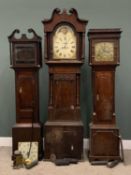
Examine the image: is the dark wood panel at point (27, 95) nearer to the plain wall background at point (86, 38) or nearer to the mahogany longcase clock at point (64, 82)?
the mahogany longcase clock at point (64, 82)

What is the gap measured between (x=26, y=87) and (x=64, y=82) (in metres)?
0.48

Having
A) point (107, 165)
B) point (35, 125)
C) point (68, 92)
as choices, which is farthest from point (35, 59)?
point (107, 165)

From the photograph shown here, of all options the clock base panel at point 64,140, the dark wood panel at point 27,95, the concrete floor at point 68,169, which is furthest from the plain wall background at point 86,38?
the concrete floor at point 68,169

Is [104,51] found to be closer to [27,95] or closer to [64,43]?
[64,43]

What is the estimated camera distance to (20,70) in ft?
11.1

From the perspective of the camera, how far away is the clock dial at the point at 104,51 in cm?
326

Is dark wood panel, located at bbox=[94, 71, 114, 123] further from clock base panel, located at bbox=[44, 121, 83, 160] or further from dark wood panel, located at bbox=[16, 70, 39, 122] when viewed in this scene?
dark wood panel, located at bbox=[16, 70, 39, 122]

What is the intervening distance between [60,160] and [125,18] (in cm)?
208

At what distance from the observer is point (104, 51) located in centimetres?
327

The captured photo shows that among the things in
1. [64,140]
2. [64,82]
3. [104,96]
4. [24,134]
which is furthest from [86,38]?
[24,134]

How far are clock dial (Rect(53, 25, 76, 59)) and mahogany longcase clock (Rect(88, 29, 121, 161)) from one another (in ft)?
0.71

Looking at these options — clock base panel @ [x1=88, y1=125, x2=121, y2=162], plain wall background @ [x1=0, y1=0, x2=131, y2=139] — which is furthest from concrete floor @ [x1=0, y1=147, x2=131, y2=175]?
plain wall background @ [x1=0, y1=0, x2=131, y2=139]

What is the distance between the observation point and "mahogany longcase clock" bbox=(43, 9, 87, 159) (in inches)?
128

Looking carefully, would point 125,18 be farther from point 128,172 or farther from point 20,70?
point 128,172
